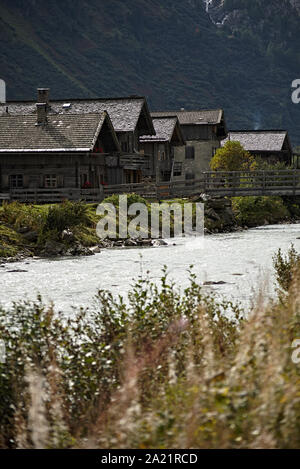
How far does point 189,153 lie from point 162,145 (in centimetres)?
993

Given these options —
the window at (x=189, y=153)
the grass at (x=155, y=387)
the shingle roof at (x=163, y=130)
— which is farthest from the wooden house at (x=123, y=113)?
the grass at (x=155, y=387)

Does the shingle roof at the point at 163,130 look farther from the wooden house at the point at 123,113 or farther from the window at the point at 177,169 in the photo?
the wooden house at the point at 123,113

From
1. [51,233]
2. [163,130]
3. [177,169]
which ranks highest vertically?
[163,130]

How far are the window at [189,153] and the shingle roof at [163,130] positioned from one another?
815cm

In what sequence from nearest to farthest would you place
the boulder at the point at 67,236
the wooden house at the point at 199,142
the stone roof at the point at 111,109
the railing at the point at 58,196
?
1. the boulder at the point at 67,236
2. the railing at the point at 58,196
3. the stone roof at the point at 111,109
4. the wooden house at the point at 199,142

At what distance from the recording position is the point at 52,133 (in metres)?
36.5

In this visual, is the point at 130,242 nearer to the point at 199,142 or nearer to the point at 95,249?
the point at 95,249

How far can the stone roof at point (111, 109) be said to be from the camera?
4388cm

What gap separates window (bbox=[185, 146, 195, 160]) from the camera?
62344mm

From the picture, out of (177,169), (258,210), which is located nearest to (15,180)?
(258,210)

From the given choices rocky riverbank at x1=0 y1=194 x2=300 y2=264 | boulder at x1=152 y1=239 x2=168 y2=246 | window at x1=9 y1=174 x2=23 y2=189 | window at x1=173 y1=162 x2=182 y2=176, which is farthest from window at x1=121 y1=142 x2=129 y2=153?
boulder at x1=152 y1=239 x2=168 y2=246
